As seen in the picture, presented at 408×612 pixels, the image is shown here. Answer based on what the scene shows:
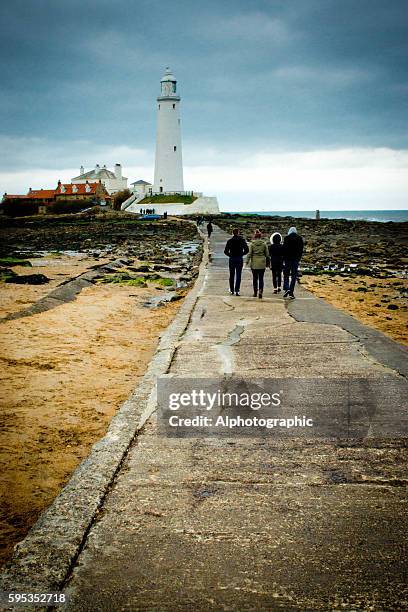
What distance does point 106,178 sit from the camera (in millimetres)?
97812

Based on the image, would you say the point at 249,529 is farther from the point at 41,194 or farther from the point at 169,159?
the point at 41,194

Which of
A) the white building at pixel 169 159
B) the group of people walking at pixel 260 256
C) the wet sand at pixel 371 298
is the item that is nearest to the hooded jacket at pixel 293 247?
the group of people walking at pixel 260 256

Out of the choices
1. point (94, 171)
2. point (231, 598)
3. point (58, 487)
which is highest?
point (94, 171)

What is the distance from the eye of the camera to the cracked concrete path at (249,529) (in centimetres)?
228

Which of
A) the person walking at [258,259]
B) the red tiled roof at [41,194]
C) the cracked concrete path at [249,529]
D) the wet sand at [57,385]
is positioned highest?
the red tiled roof at [41,194]

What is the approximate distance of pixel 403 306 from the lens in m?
12.2

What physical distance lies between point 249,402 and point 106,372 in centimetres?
258

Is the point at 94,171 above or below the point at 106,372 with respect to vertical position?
A: above

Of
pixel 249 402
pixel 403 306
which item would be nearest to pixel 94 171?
pixel 403 306

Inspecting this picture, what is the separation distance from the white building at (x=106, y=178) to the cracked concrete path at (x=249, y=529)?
95694mm

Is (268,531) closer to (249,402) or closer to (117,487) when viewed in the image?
(117,487)

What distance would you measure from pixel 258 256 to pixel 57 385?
6539 millimetres

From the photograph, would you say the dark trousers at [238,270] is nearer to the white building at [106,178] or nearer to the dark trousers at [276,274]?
the dark trousers at [276,274]

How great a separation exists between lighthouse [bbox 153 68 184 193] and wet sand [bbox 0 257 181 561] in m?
66.7
